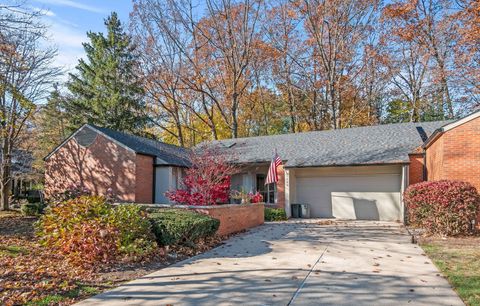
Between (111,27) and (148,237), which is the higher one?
(111,27)

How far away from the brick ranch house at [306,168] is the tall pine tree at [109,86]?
435 inches

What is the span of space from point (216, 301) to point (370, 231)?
8992 millimetres

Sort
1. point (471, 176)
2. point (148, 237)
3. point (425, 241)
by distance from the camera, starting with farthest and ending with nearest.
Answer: point (471, 176)
point (425, 241)
point (148, 237)

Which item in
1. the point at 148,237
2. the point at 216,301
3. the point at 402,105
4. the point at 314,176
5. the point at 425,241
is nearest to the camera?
the point at 216,301

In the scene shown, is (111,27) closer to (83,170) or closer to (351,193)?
(83,170)

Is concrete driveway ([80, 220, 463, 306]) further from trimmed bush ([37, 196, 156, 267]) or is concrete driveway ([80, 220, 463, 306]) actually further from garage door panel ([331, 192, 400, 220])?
garage door panel ([331, 192, 400, 220])

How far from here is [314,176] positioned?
18484 mm

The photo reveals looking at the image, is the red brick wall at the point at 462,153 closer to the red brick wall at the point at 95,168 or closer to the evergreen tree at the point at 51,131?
the red brick wall at the point at 95,168

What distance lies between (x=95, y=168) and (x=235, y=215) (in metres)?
9.24

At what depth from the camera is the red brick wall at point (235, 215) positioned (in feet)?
37.5

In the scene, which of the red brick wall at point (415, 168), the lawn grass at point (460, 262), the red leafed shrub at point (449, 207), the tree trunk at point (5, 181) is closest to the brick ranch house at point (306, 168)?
the red brick wall at point (415, 168)

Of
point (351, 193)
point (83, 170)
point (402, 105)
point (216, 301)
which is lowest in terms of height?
point (216, 301)

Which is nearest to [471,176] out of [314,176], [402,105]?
[314,176]

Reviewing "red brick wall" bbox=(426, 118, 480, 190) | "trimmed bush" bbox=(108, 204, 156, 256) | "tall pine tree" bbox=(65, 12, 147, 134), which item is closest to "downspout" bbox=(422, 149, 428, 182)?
"red brick wall" bbox=(426, 118, 480, 190)
